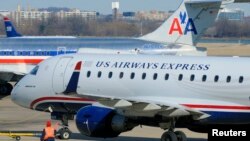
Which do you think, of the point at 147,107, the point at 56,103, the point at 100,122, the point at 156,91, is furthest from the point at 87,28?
the point at 147,107

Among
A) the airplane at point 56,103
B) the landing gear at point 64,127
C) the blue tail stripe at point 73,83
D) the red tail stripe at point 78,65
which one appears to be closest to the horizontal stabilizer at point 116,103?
the blue tail stripe at point 73,83

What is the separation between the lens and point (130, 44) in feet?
181

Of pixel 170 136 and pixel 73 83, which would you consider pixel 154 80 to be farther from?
pixel 73 83

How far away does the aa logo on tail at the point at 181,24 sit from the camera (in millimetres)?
57250

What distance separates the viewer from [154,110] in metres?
29.2

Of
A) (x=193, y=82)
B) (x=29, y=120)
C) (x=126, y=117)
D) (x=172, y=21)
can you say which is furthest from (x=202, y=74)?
(x=172, y=21)

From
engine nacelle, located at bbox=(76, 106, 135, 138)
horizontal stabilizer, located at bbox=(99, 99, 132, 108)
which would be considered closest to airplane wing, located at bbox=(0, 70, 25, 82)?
engine nacelle, located at bbox=(76, 106, 135, 138)

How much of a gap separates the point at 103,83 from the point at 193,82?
3.31 metres

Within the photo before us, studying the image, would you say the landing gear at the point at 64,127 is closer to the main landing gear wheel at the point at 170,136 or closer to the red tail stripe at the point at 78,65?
the red tail stripe at the point at 78,65

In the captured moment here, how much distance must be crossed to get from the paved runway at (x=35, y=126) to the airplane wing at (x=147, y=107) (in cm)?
357

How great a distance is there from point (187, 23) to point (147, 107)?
94.7 feet

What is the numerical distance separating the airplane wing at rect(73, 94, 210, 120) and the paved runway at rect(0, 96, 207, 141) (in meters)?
3.57

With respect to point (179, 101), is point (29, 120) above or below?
below

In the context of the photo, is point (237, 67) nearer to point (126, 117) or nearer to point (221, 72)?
point (221, 72)
